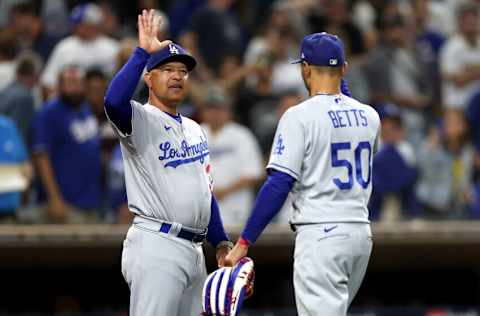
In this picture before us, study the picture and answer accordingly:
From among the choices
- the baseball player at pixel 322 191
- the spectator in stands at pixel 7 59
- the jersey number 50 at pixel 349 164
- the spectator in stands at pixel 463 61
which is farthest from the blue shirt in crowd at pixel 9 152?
the spectator in stands at pixel 463 61

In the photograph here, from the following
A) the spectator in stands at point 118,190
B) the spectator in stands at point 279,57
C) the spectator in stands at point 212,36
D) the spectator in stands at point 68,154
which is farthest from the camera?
the spectator in stands at point 212,36

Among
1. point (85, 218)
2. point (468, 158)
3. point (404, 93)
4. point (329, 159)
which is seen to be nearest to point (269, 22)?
point (404, 93)

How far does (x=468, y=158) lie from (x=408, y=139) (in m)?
0.60

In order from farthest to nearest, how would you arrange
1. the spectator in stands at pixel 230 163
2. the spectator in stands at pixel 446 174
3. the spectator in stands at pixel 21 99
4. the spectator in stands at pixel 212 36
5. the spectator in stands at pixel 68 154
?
the spectator in stands at pixel 212 36
the spectator in stands at pixel 446 174
the spectator in stands at pixel 21 99
the spectator in stands at pixel 230 163
the spectator in stands at pixel 68 154

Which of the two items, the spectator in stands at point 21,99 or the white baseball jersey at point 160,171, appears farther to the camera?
the spectator in stands at point 21,99

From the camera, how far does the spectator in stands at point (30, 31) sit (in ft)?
40.3

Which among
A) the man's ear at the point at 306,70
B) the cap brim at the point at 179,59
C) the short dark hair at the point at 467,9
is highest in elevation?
the cap brim at the point at 179,59

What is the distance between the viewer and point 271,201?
6.41m

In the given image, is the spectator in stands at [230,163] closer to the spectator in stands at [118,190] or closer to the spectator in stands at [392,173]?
the spectator in stands at [118,190]

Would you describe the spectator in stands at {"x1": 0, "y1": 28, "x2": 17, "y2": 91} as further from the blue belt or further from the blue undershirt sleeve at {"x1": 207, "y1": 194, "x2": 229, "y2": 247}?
the blue belt

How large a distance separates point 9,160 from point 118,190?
1.03 m

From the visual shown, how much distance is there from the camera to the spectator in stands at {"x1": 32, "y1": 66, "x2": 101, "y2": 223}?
10.6 meters

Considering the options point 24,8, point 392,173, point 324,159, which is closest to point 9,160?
point 24,8

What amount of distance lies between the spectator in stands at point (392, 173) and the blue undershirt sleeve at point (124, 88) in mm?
4822
